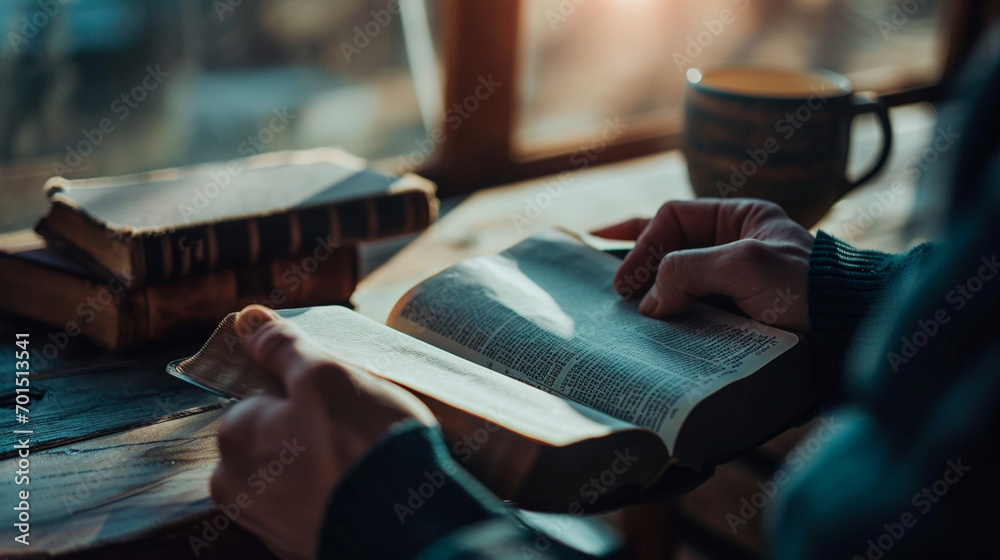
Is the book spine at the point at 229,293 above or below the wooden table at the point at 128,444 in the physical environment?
above

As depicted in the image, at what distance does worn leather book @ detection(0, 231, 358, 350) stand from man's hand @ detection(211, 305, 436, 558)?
0.28m

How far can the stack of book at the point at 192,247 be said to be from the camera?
28.6 inches

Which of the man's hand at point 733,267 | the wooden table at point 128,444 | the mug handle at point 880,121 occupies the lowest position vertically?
the wooden table at point 128,444

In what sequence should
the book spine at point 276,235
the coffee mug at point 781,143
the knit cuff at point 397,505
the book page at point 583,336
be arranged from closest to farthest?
the knit cuff at point 397,505, the book page at point 583,336, the book spine at point 276,235, the coffee mug at point 781,143

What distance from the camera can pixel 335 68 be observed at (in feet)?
7.39

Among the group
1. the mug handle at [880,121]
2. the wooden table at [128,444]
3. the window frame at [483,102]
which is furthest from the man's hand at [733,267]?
the window frame at [483,102]

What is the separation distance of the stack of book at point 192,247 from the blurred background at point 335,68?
0.43 metres

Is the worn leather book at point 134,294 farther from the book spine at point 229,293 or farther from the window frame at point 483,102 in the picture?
the window frame at point 483,102

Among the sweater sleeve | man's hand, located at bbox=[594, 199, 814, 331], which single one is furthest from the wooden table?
the sweater sleeve

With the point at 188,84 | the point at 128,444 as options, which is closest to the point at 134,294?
the point at 128,444

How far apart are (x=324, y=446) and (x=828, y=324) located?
0.39 meters

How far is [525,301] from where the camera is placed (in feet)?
2.28

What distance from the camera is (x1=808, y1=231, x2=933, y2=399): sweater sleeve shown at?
63 centimetres

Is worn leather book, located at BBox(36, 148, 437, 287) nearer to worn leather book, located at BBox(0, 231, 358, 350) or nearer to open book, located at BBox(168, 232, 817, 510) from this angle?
worn leather book, located at BBox(0, 231, 358, 350)
